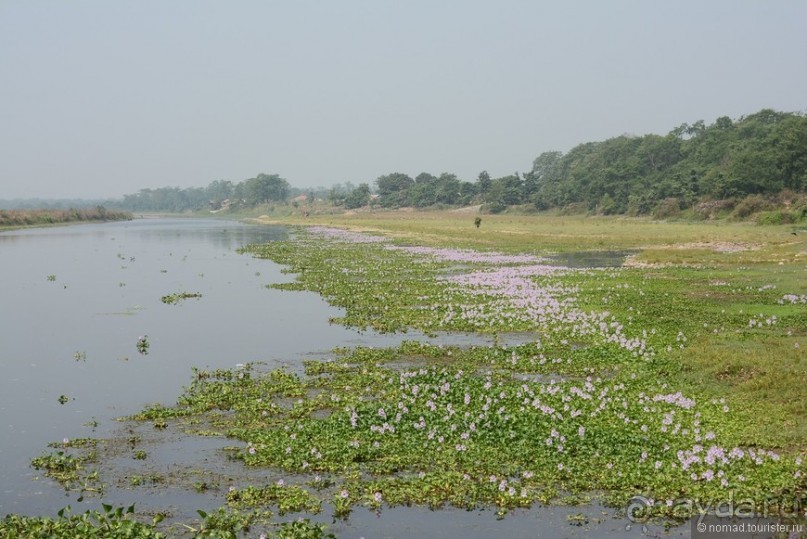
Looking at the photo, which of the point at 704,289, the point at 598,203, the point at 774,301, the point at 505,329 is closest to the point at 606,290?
the point at 704,289

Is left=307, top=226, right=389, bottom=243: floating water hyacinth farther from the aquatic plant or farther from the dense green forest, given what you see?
the aquatic plant

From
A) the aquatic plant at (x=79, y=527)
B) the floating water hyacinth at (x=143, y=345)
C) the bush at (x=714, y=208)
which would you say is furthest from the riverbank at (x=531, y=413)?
the bush at (x=714, y=208)

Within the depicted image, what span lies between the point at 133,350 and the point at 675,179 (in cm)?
9374

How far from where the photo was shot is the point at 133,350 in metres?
21.9

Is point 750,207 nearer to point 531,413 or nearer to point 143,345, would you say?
point 143,345

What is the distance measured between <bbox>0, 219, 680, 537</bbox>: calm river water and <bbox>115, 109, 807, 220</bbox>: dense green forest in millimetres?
58072

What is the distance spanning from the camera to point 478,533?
945 centimetres

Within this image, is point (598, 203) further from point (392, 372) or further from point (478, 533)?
point (478, 533)

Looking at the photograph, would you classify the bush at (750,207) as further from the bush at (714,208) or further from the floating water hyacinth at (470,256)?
the floating water hyacinth at (470,256)

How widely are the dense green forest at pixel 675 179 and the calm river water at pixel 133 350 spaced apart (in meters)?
58.1

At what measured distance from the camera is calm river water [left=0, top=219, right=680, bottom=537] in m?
9.93

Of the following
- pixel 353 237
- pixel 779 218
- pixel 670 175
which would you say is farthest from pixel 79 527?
pixel 670 175

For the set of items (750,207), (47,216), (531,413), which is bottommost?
(531,413)

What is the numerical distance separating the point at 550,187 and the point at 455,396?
12826cm
